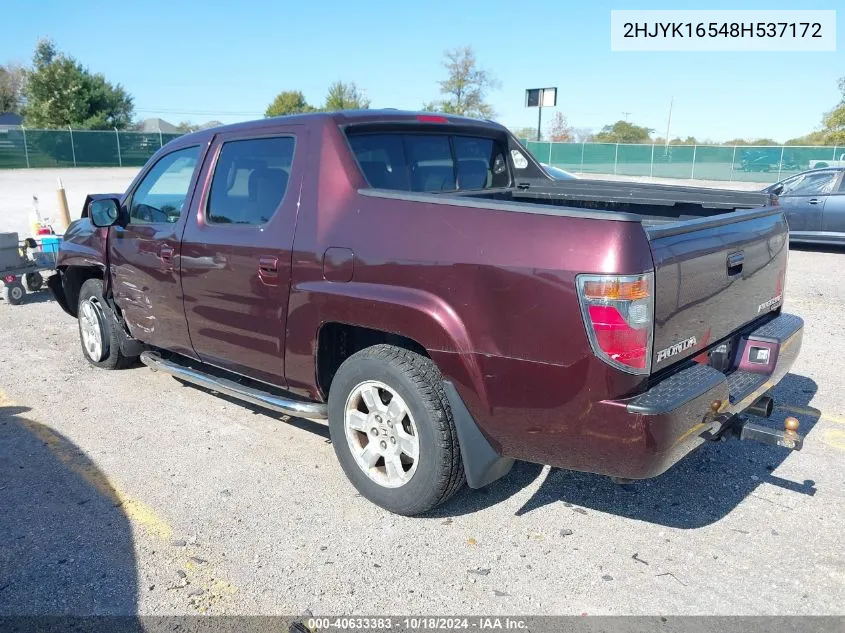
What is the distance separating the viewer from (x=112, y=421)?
4730mm

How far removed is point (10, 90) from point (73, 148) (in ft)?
166

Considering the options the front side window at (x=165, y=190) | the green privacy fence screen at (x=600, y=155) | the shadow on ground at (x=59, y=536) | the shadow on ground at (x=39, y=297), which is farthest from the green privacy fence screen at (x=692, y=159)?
the shadow on ground at (x=59, y=536)

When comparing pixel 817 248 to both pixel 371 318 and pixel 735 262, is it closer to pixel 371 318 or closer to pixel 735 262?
pixel 735 262

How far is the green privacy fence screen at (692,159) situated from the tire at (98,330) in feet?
105

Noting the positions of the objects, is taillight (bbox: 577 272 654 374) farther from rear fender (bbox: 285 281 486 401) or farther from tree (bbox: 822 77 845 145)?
tree (bbox: 822 77 845 145)

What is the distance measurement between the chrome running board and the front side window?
100 centimetres

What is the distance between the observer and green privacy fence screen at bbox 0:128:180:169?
38.3 meters

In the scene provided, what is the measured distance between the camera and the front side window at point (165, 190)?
179 inches

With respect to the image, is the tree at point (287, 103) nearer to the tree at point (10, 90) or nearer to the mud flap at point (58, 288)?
the tree at point (10, 90)

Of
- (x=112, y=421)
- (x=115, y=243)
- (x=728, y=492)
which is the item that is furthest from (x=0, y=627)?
(x=728, y=492)

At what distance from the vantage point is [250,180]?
403 cm

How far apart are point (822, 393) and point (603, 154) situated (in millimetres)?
39379

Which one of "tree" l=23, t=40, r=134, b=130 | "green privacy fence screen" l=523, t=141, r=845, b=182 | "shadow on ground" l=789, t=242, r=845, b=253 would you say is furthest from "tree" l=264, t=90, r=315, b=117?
"shadow on ground" l=789, t=242, r=845, b=253

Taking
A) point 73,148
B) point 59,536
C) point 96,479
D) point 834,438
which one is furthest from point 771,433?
point 73,148
